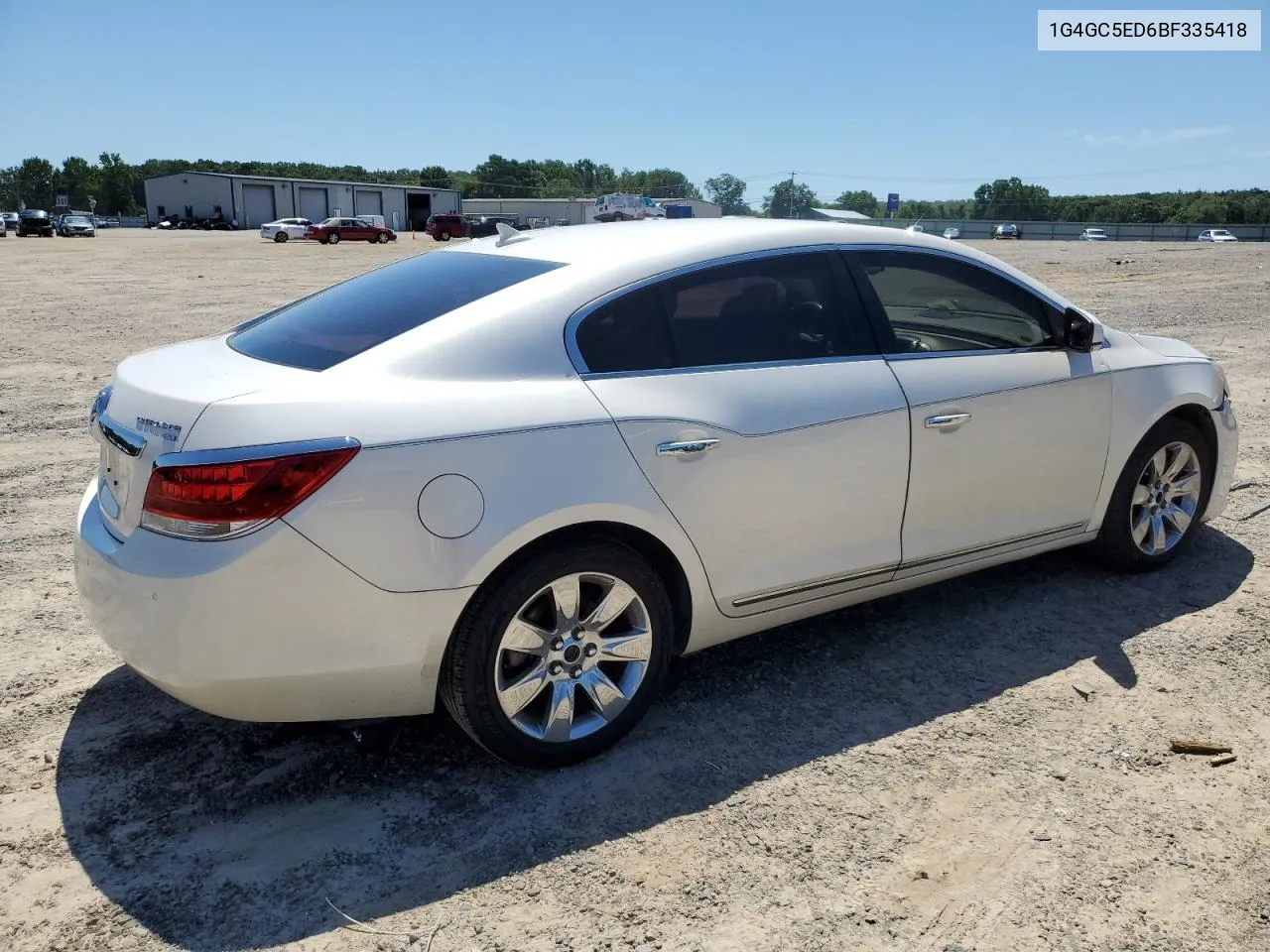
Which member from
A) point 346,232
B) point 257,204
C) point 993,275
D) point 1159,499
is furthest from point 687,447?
point 257,204

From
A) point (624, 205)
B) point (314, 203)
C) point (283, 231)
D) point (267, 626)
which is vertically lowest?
point (267, 626)

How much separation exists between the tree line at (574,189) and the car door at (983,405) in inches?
4201

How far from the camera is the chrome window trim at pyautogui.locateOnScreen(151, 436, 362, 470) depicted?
2.72 meters

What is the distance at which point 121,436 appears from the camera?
3.03m

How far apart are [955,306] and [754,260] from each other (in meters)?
1.12

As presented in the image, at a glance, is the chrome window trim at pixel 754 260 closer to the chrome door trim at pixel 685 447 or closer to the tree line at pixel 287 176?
the chrome door trim at pixel 685 447

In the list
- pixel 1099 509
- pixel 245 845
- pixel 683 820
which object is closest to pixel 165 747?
pixel 245 845

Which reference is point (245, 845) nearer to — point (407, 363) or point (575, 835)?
point (575, 835)

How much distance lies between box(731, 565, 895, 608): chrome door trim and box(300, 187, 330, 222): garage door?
298 feet

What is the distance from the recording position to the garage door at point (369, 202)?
91.7 meters

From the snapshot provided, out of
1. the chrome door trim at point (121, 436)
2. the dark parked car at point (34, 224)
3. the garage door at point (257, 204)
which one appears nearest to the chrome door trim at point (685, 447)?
the chrome door trim at point (121, 436)

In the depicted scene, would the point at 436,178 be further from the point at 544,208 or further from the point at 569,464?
the point at 569,464

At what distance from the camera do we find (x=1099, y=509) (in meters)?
4.59

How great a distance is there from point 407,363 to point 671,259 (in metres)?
1.01
